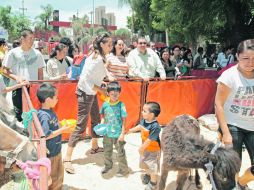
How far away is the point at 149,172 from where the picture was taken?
15.4 ft

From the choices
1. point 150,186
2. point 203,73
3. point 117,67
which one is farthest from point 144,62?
point 203,73

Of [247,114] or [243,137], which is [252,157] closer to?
[243,137]

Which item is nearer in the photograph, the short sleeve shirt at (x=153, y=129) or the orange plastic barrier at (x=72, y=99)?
the short sleeve shirt at (x=153, y=129)

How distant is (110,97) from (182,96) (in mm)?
3363

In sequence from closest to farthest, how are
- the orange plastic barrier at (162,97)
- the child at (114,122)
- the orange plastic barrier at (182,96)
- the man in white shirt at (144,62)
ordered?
the child at (114,122) < the orange plastic barrier at (162,97) < the man in white shirt at (144,62) < the orange plastic barrier at (182,96)

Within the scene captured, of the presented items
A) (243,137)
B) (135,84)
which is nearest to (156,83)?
(135,84)

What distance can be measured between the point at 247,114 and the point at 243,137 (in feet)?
0.91

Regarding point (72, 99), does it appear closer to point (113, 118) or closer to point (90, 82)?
point (90, 82)

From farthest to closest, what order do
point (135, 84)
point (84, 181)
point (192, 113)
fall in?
point (192, 113)
point (135, 84)
point (84, 181)

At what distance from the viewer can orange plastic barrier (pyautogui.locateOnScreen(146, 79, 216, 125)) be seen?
786 centimetres

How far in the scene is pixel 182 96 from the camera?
8.27 meters

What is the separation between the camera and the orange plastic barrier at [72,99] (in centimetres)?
663

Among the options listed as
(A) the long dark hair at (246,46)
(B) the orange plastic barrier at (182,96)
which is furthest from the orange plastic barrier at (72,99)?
(A) the long dark hair at (246,46)

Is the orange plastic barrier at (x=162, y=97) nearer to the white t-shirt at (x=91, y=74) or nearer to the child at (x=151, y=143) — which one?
the white t-shirt at (x=91, y=74)
